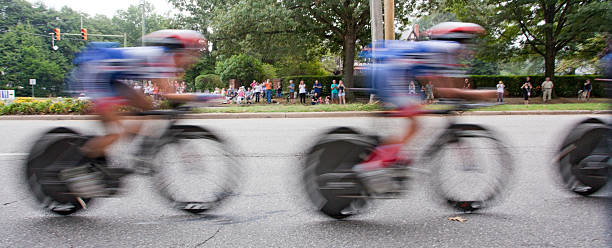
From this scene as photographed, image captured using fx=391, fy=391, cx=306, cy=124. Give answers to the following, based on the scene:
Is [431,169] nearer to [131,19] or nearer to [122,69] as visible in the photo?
[122,69]

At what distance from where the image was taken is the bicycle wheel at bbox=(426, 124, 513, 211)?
320cm

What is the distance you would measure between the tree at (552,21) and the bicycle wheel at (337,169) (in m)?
22.8

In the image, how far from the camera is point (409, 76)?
3229 mm

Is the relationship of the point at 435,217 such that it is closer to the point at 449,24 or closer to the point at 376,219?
the point at 376,219

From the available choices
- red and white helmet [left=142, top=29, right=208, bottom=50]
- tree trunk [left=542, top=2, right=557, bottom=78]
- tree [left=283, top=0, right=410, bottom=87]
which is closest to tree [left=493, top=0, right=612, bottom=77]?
tree trunk [left=542, top=2, right=557, bottom=78]

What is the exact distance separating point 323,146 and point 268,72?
3409cm

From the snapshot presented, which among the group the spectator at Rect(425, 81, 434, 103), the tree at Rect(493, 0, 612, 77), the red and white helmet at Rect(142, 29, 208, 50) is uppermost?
the tree at Rect(493, 0, 612, 77)

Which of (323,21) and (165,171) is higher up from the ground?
(323,21)

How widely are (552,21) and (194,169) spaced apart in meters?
26.2

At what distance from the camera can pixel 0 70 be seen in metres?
50.4

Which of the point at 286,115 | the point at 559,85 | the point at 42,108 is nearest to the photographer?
the point at 286,115

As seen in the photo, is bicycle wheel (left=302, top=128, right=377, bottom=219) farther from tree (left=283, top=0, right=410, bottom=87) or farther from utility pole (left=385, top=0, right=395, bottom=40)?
tree (left=283, top=0, right=410, bottom=87)

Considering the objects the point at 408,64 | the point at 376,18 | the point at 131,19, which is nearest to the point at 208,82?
the point at 376,18

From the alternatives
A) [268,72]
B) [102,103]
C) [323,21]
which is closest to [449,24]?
[102,103]
